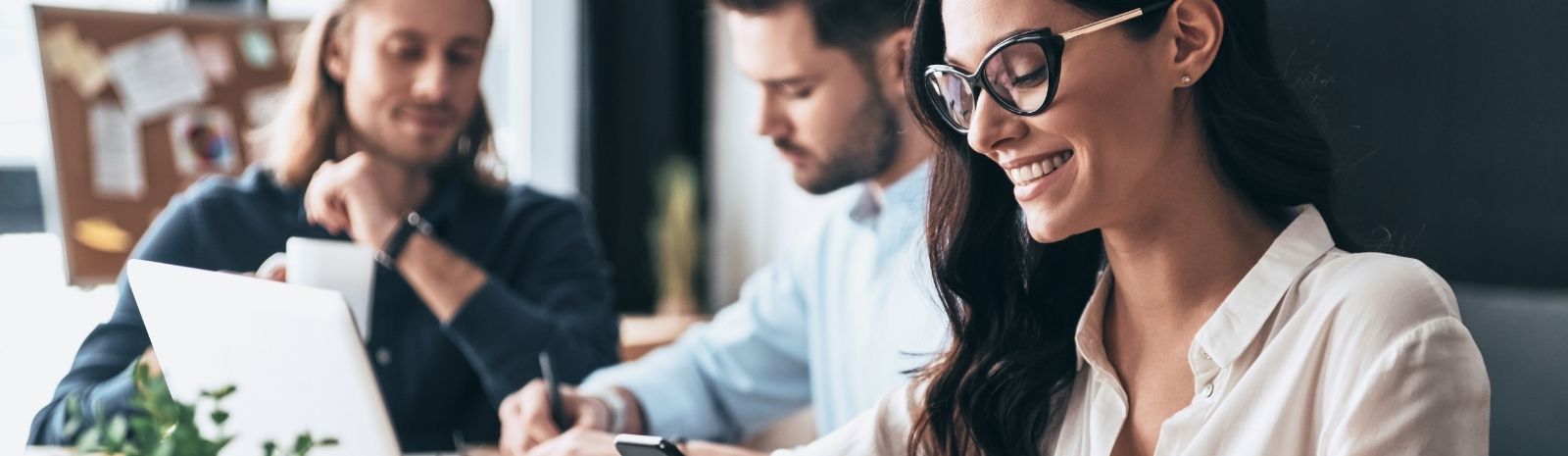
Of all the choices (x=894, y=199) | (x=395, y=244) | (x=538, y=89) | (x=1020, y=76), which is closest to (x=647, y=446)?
(x=1020, y=76)

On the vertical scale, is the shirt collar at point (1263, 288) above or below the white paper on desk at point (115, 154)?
above

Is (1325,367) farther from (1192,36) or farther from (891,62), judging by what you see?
(891,62)

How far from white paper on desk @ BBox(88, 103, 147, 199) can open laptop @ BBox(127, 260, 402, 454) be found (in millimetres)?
1821

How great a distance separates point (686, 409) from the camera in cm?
187

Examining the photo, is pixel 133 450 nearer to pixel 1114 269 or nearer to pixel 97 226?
pixel 1114 269

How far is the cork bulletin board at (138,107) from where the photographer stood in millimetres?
2770

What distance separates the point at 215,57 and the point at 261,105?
14 cm

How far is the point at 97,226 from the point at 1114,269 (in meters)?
2.35

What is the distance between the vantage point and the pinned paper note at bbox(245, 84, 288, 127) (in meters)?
2.97

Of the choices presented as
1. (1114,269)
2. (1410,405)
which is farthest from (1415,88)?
(1410,405)

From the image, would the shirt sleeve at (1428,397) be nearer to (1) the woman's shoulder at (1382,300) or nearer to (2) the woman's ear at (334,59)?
(1) the woman's shoulder at (1382,300)

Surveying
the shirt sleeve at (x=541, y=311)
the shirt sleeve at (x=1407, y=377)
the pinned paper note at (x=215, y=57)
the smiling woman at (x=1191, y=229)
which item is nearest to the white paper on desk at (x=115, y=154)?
the pinned paper note at (x=215, y=57)

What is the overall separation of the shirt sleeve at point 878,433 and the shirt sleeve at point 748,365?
625 millimetres

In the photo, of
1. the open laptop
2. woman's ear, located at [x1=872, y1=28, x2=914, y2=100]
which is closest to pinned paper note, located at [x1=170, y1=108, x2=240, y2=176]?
woman's ear, located at [x1=872, y1=28, x2=914, y2=100]
